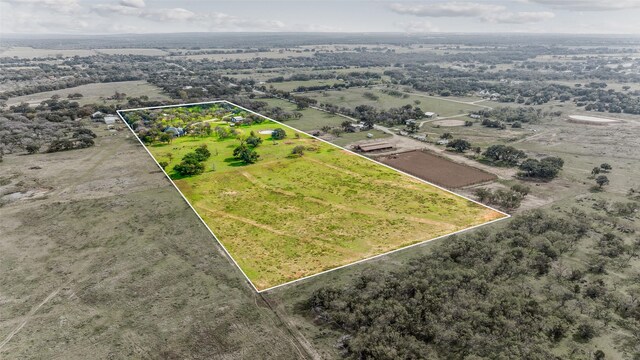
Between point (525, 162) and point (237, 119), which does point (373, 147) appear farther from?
point (237, 119)

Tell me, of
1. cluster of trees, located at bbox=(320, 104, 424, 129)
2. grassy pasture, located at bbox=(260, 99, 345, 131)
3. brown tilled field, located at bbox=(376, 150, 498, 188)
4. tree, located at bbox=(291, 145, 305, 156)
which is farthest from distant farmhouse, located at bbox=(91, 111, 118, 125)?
brown tilled field, located at bbox=(376, 150, 498, 188)

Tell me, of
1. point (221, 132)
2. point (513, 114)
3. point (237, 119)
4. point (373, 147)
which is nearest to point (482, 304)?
point (373, 147)

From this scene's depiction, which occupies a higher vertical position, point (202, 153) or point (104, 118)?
point (104, 118)

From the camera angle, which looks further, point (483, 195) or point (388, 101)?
point (388, 101)

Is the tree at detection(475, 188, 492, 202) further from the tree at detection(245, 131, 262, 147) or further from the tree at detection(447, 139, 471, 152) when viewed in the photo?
the tree at detection(245, 131, 262, 147)

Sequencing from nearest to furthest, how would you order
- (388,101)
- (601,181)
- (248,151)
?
(601,181), (248,151), (388,101)

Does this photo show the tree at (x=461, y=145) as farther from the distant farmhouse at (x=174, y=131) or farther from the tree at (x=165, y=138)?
the tree at (x=165, y=138)

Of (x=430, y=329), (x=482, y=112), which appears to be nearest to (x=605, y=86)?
(x=482, y=112)

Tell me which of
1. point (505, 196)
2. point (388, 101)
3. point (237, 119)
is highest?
point (388, 101)
